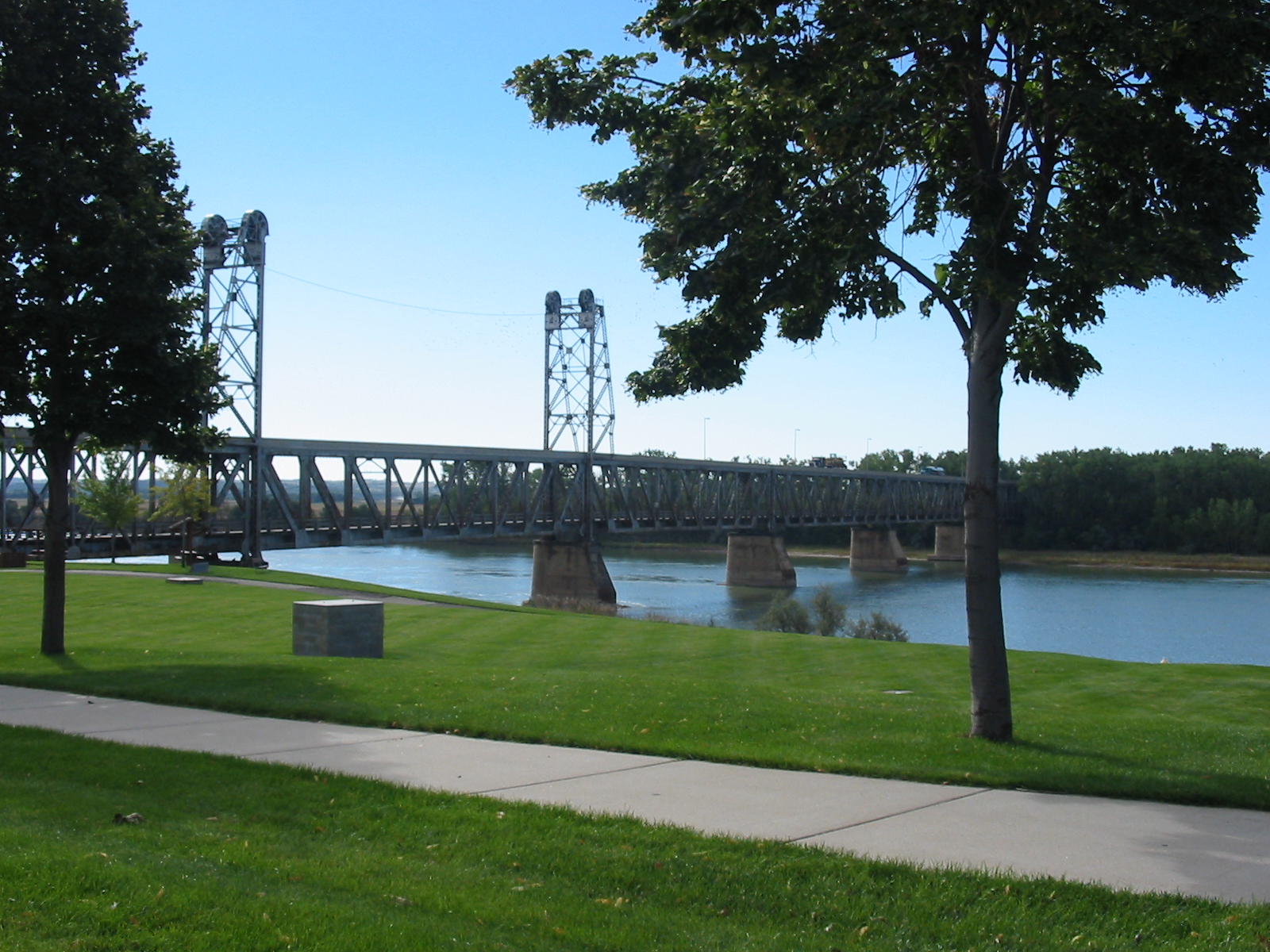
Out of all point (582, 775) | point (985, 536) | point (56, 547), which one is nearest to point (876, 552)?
point (56, 547)

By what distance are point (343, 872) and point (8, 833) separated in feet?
6.44

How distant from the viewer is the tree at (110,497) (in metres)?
48.8

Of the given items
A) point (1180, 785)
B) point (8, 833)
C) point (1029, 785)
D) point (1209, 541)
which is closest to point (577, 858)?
point (8, 833)

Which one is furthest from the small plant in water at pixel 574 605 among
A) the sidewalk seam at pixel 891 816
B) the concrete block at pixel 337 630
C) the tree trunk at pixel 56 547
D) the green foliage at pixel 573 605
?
the sidewalk seam at pixel 891 816

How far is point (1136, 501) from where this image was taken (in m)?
137

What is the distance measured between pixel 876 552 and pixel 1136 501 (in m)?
34.6

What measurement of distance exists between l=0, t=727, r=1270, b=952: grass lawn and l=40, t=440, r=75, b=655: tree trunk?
444 inches

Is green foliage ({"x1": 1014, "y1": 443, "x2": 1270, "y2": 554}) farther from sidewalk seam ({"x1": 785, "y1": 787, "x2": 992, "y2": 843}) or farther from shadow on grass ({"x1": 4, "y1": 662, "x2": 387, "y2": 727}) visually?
sidewalk seam ({"x1": 785, "y1": 787, "x2": 992, "y2": 843})

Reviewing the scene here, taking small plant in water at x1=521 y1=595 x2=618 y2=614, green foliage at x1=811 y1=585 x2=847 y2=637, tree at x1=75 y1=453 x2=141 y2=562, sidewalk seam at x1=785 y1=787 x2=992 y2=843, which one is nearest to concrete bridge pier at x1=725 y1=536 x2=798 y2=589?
small plant in water at x1=521 y1=595 x2=618 y2=614

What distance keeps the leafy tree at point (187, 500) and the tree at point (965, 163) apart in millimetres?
41704

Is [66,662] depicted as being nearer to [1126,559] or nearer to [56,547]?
[56,547]

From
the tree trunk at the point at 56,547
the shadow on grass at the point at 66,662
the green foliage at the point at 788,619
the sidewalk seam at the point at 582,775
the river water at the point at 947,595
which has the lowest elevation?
the river water at the point at 947,595

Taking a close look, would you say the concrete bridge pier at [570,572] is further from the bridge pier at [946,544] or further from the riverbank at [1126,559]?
the bridge pier at [946,544]

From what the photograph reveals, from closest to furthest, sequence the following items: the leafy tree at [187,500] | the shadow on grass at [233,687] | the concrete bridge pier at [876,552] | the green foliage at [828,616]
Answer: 1. the shadow on grass at [233,687]
2. the green foliage at [828,616]
3. the leafy tree at [187,500]
4. the concrete bridge pier at [876,552]
